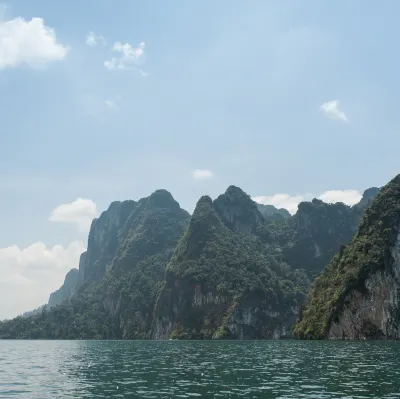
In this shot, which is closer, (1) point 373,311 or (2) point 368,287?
(1) point 373,311

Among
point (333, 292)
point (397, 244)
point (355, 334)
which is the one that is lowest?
point (355, 334)

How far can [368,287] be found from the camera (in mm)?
132500

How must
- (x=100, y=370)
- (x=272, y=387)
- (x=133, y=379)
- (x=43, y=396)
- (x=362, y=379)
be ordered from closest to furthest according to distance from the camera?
(x=43, y=396) → (x=272, y=387) → (x=362, y=379) → (x=133, y=379) → (x=100, y=370)

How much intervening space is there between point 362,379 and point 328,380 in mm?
2625

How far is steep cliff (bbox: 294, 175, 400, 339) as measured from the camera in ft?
423

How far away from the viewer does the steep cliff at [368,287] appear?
12900cm

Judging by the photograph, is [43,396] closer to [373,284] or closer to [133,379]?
[133,379]

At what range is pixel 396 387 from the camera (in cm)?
3200

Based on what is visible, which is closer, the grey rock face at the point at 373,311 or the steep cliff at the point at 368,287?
the grey rock face at the point at 373,311

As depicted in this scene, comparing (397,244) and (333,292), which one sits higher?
(397,244)

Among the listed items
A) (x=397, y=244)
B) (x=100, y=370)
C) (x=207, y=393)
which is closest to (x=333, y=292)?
(x=397, y=244)

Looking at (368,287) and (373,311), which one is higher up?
(368,287)

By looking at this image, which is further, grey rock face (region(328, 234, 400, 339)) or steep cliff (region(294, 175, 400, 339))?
steep cliff (region(294, 175, 400, 339))

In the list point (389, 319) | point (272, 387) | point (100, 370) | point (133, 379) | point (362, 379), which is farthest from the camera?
point (389, 319)
